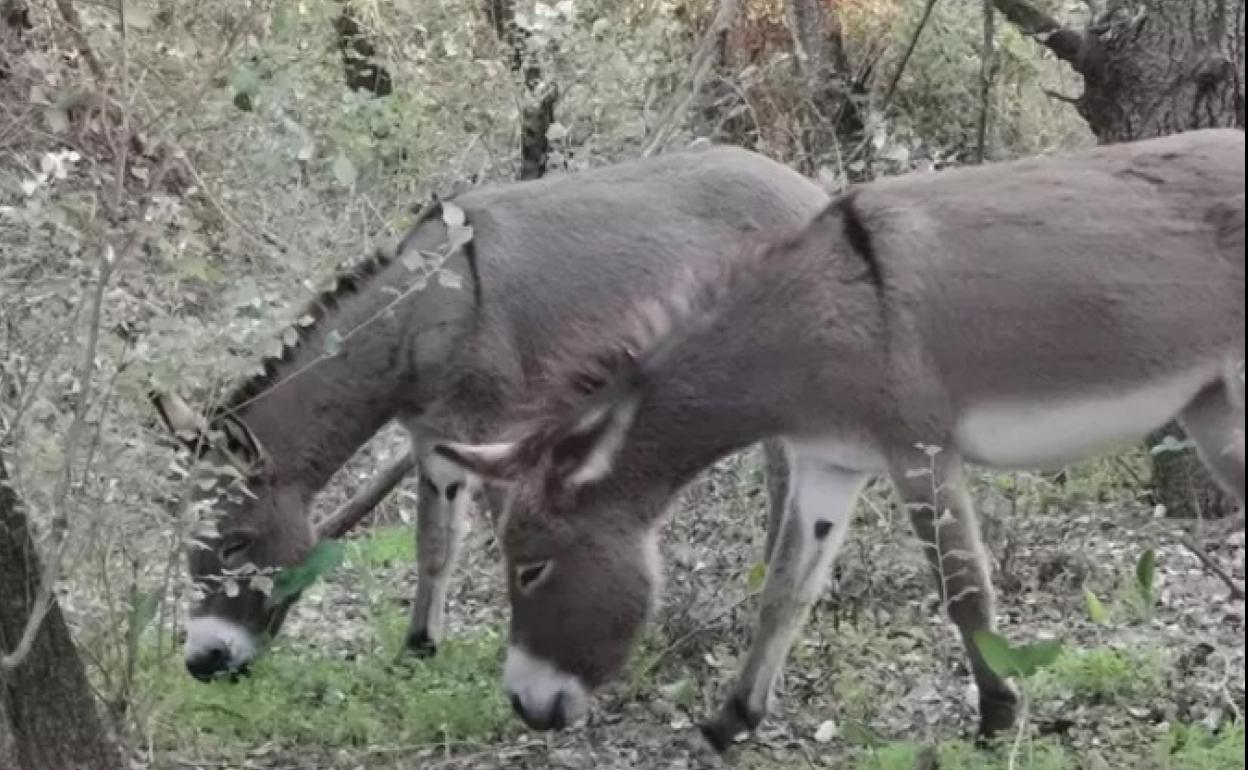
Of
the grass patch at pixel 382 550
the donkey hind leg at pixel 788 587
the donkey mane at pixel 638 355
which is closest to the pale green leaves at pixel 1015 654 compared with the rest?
the donkey hind leg at pixel 788 587

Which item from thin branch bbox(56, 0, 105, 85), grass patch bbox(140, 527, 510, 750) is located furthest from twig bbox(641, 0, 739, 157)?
thin branch bbox(56, 0, 105, 85)

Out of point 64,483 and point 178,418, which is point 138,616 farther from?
point 64,483

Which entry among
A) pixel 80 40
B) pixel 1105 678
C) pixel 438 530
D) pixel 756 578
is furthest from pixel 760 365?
pixel 438 530

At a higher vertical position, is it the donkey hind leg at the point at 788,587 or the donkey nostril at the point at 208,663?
the donkey hind leg at the point at 788,587

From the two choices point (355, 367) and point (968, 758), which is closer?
point (968, 758)

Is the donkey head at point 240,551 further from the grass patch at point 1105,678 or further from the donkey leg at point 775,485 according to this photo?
the grass patch at point 1105,678

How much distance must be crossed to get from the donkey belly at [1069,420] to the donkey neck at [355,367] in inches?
81.3

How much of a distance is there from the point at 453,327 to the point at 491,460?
1363 mm

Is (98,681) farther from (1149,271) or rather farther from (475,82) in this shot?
(475,82)

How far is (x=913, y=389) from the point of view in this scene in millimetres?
4379

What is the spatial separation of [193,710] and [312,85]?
15.2 ft

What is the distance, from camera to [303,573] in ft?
19.2

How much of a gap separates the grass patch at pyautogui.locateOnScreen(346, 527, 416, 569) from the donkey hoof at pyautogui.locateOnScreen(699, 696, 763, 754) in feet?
9.13

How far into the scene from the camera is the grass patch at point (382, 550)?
8133 mm
